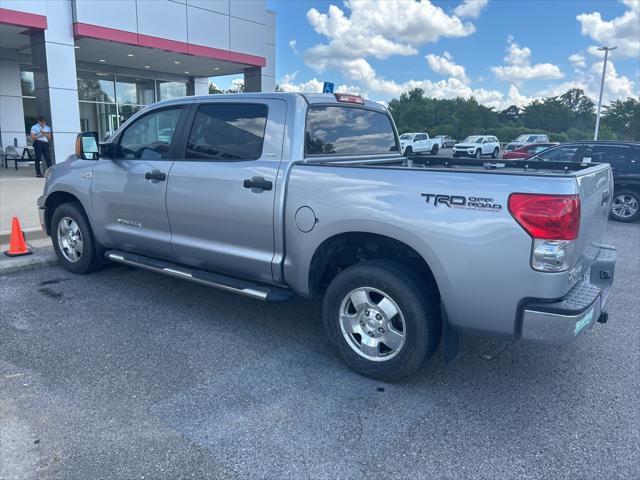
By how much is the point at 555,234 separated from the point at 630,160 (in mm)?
10126

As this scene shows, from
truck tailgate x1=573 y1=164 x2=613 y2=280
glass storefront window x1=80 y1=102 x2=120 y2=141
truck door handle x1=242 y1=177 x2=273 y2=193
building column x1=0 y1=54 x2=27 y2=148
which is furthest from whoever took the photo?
glass storefront window x1=80 y1=102 x2=120 y2=141

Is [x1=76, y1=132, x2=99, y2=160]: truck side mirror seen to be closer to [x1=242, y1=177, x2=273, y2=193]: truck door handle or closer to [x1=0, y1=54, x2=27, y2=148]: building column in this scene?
[x1=242, y1=177, x2=273, y2=193]: truck door handle

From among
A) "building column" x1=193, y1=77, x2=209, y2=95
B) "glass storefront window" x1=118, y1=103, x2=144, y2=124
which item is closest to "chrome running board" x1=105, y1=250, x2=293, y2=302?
"glass storefront window" x1=118, y1=103, x2=144, y2=124

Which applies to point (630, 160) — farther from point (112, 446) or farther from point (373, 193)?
point (112, 446)

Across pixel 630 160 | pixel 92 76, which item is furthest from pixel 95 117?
pixel 630 160

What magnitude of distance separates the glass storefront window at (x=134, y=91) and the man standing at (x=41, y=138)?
815cm

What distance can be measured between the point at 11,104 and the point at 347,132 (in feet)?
→ 62.1

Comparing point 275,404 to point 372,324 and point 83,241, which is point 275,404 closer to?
point 372,324

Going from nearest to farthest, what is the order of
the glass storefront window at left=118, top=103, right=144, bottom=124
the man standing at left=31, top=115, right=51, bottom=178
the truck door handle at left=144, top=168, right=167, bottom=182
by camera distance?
the truck door handle at left=144, top=168, right=167, bottom=182 < the man standing at left=31, top=115, right=51, bottom=178 < the glass storefront window at left=118, top=103, right=144, bottom=124

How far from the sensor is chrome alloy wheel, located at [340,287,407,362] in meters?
3.46

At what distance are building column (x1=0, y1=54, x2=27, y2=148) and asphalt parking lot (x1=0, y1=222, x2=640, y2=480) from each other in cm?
1718

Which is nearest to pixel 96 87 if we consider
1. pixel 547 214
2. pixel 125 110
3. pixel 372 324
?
pixel 125 110

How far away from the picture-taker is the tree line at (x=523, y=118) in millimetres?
59000

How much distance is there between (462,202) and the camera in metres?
3.03
